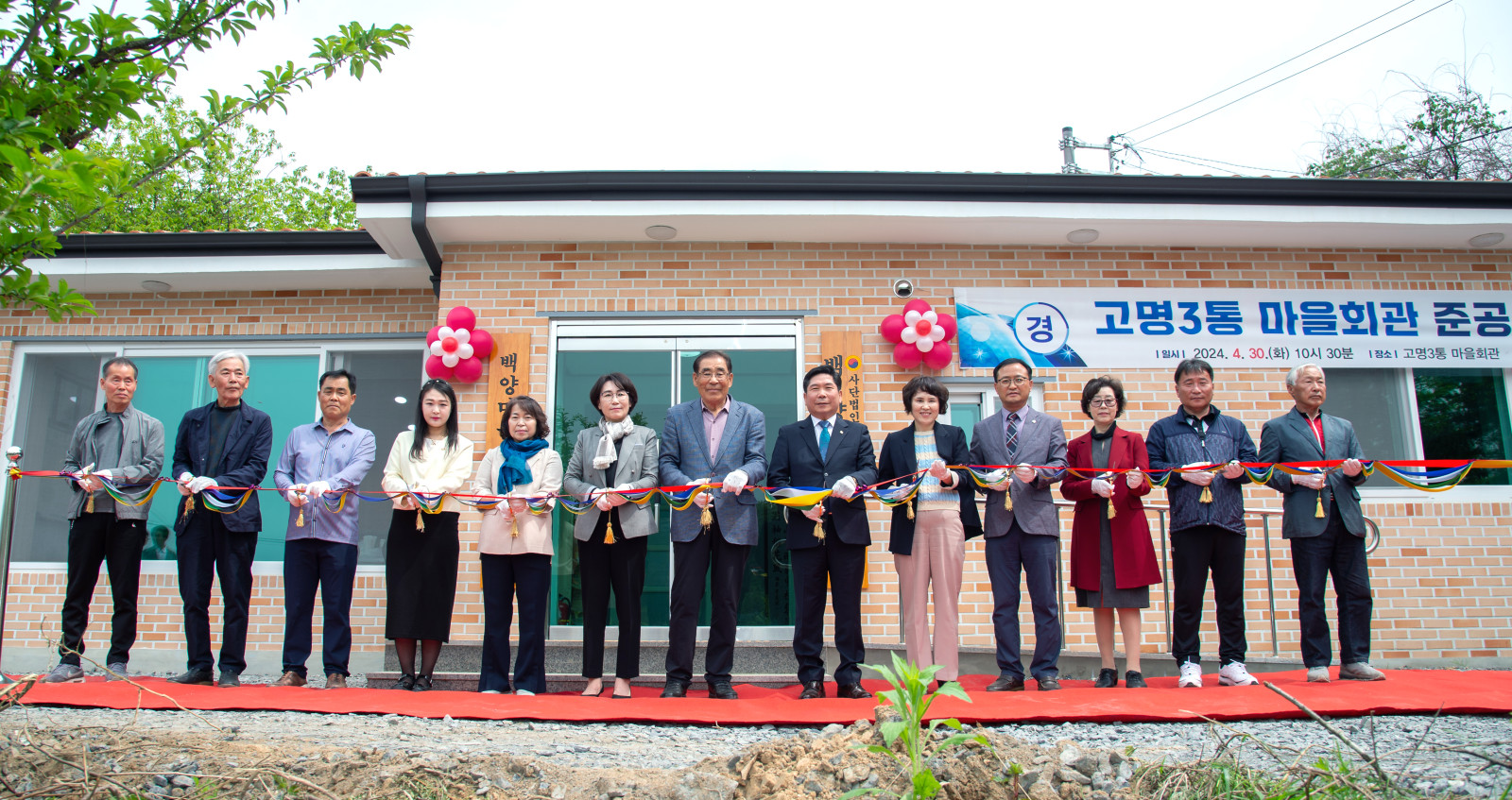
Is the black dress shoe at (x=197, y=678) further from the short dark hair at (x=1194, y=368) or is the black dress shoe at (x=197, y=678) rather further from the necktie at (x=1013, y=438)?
the short dark hair at (x=1194, y=368)

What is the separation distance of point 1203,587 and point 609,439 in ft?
9.55

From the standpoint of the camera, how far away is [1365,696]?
142 inches

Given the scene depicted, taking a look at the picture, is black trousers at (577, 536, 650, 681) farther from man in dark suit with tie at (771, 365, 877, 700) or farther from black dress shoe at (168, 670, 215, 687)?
black dress shoe at (168, 670, 215, 687)

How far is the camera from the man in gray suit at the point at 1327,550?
13.9 feet

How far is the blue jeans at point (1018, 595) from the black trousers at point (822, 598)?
65 centimetres

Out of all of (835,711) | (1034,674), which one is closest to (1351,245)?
(1034,674)

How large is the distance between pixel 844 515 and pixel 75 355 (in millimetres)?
5869

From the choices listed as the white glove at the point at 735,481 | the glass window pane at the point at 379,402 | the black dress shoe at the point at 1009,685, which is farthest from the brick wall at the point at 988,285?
the white glove at the point at 735,481

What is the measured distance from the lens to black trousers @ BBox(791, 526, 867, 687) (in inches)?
167

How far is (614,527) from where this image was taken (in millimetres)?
4352

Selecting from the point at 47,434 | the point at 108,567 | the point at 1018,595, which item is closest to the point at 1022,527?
the point at 1018,595

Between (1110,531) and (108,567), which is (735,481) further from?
(108,567)

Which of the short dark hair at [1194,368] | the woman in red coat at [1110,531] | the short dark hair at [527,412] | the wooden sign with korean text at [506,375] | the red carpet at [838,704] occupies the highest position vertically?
the wooden sign with korean text at [506,375]

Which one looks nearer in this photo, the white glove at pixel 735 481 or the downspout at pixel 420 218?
the white glove at pixel 735 481
